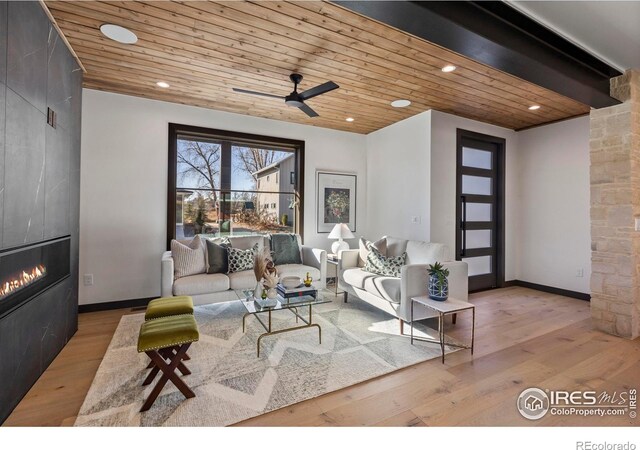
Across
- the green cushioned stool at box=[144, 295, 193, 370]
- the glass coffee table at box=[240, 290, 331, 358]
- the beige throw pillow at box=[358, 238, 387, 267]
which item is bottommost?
the glass coffee table at box=[240, 290, 331, 358]

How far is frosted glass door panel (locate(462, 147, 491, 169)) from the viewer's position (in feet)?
15.0

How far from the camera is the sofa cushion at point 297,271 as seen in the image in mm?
3828

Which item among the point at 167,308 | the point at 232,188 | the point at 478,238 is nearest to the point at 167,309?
the point at 167,308

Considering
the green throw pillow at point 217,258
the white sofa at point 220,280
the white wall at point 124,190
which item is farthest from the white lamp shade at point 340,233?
the white wall at point 124,190

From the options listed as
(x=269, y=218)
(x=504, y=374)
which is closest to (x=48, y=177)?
(x=269, y=218)

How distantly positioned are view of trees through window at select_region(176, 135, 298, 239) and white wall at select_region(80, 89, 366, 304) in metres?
0.28

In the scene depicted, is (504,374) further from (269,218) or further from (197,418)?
(269,218)

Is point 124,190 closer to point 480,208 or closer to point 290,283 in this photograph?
point 290,283

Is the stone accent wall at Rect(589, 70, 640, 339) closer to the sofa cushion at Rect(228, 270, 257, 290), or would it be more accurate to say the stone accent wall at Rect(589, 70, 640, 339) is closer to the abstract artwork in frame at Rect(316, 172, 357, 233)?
the abstract artwork in frame at Rect(316, 172, 357, 233)

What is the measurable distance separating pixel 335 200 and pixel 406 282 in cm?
261

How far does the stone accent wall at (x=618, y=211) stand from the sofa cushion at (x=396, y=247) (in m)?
1.99

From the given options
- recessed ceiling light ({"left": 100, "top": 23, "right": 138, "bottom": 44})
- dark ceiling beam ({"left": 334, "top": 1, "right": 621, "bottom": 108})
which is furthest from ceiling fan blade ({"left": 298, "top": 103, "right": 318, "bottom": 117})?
recessed ceiling light ({"left": 100, "top": 23, "right": 138, "bottom": 44})

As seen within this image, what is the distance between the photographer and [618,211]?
2.92m

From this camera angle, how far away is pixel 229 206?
4.50m
